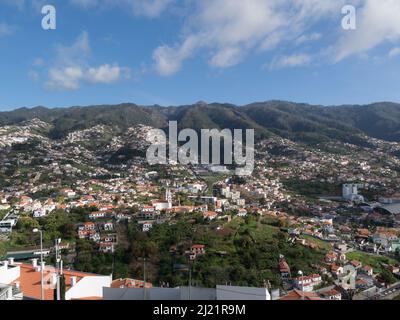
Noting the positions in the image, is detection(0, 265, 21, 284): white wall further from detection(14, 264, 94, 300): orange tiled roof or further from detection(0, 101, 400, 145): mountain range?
detection(0, 101, 400, 145): mountain range

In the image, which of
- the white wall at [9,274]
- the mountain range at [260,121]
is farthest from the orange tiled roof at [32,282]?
the mountain range at [260,121]

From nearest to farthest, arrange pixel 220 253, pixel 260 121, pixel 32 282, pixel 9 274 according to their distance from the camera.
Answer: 1. pixel 9 274
2. pixel 32 282
3. pixel 220 253
4. pixel 260 121

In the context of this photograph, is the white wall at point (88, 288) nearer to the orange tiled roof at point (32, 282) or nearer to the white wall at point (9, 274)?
the orange tiled roof at point (32, 282)

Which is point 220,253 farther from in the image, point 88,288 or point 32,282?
point 32,282

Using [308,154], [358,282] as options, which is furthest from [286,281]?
[308,154]

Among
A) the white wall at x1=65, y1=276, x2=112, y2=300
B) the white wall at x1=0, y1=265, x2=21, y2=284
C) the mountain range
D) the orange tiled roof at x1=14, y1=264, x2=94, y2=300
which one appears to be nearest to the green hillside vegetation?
the white wall at x1=65, y1=276, x2=112, y2=300

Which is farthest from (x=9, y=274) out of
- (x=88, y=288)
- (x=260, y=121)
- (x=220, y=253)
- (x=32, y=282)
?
(x=260, y=121)
